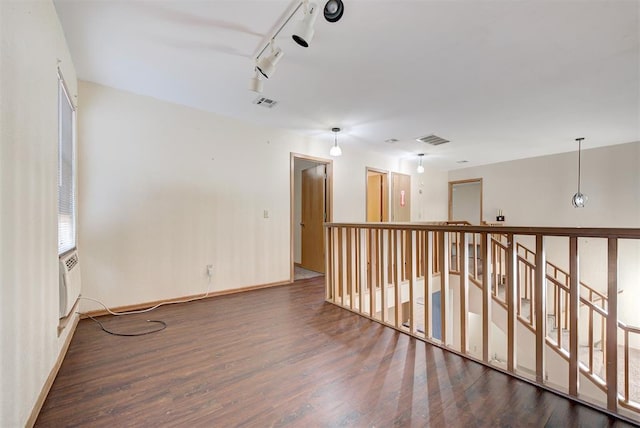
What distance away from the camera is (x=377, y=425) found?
4.33 feet

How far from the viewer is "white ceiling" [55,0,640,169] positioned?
1.76 meters

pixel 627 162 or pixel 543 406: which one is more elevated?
pixel 627 162

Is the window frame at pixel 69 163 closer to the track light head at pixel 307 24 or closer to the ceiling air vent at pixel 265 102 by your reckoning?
the ceiling air vent at pixel 265 102

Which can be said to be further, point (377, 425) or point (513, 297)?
point (513, 297)

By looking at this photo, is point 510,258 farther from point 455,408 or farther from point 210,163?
point 210,163

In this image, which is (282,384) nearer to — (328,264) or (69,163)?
(328,264)

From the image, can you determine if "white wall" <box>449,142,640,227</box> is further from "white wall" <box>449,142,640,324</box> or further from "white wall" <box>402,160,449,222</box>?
"white wall" <box>402,160,449,222</box>

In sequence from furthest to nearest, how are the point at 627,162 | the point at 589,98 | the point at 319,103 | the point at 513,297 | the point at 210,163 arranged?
the point at 627,162 < the point at 210,163 < the point at 319,103 < the point at 589,98 < the point at 513,297

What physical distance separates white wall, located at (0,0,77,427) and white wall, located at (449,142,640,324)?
23.6ft

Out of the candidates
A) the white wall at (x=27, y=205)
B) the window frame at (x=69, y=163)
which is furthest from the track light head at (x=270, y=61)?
the window frame at (x=69, y=163)

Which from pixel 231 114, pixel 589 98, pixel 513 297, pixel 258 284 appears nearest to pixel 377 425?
pixel 513 297

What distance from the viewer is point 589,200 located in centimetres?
505

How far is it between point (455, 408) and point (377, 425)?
457 mm

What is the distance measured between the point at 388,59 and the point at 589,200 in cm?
539
